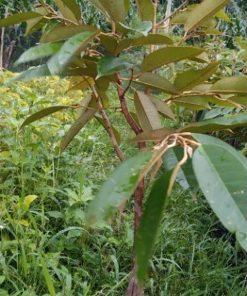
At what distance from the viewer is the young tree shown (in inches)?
17.8

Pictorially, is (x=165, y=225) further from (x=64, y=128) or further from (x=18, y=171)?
(x=64, y=128)

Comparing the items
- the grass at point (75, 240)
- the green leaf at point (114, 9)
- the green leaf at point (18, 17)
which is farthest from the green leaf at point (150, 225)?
the grass at point (75, 240)

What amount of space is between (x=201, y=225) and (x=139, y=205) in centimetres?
109

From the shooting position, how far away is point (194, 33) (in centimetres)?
97

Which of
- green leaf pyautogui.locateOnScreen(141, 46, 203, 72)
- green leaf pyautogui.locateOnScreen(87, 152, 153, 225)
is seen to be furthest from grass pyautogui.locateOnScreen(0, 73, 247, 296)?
green leaf pyautogui.locateOnScreen(87, 152, 153, 225)

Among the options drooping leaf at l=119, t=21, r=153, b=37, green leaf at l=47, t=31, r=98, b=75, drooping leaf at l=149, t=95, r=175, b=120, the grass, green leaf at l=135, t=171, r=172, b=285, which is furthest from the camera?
the grass

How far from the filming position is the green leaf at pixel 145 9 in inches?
34.3

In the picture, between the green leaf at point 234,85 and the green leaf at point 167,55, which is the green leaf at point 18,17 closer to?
the green leaf at point 167,55

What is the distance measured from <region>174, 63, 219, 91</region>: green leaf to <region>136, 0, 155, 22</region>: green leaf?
0.14 metres

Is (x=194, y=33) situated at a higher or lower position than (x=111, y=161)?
higher

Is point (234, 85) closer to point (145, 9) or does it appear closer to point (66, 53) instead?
point (145, 9)

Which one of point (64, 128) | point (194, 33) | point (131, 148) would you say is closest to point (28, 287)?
point (194, 33)

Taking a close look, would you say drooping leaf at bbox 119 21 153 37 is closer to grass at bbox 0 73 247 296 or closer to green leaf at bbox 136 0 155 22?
green leaf at bbox 136 0 155 22

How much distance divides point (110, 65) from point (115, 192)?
31 centimetres
